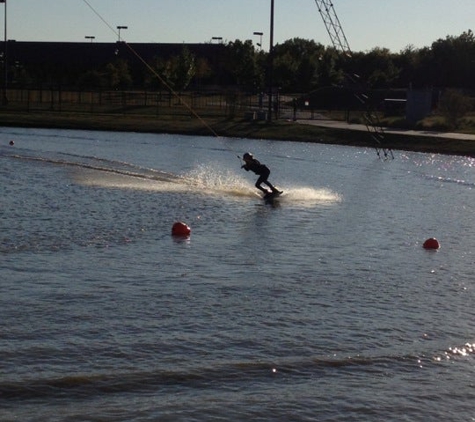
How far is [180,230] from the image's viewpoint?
1931 cm

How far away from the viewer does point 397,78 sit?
99.0m

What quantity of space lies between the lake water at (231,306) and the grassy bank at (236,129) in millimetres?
20634

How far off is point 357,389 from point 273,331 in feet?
7.15

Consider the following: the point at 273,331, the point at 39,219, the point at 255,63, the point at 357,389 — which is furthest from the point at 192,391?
the point at 255,63

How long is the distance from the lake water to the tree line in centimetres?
5884

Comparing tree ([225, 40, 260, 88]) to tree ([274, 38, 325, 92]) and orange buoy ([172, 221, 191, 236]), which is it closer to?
tree ([274, 38, 325, 92])

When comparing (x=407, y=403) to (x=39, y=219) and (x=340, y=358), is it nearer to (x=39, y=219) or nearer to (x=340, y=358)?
(x=340, y=358)

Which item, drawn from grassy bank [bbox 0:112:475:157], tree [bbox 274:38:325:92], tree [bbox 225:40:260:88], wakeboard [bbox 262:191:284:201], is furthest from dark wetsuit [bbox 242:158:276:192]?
tree [bbox 274:38:325:92]

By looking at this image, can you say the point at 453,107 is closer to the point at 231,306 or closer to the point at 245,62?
the point at 245,62

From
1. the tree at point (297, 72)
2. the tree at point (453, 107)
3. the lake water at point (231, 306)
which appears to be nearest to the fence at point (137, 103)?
the tree at point (297, 72)

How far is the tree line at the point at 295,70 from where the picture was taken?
286 feet

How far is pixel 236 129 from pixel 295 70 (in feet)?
125

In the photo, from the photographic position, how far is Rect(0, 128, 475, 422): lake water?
9.72m

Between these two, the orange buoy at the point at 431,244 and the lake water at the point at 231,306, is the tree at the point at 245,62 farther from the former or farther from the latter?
the orange buoy at the point at 431,244
